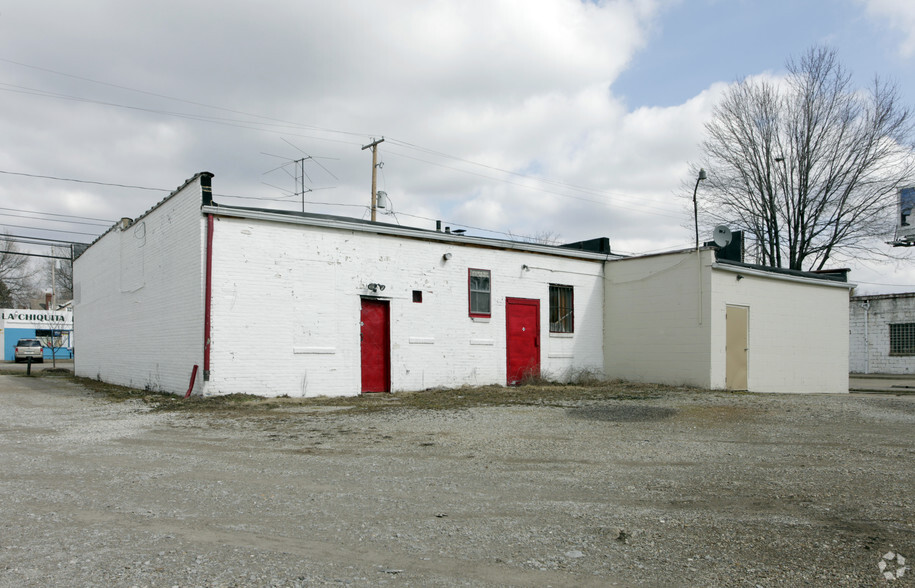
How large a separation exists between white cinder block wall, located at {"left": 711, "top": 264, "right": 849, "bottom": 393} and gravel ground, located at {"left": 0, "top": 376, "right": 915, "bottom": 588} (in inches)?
283

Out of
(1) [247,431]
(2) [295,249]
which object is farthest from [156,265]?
(1) [247,431]

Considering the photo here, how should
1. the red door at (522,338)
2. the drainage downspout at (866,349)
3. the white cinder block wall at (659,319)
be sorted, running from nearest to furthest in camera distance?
the white cinder block wall at (659,319) < the red door at (522,338) < the drainage downspout at (866,349)

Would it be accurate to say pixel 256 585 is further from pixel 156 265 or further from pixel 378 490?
pixel 156 265

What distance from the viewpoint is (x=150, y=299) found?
1579cm

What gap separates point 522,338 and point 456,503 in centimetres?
1265

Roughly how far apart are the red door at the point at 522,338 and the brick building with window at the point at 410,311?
5 centimetres

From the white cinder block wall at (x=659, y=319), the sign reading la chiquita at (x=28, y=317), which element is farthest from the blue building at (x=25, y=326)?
the white cinder block wall at (x=659, y=319)

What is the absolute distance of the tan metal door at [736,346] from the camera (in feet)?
54.3

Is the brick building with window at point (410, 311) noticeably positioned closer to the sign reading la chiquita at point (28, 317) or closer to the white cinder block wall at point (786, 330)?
the white cinder block wall at point (786, 330)

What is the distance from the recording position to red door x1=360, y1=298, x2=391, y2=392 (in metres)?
14.8

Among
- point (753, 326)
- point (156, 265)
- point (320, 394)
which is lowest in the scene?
point (320, 394)

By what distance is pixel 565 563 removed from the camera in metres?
3.88

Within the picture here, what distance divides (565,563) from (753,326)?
608 inches

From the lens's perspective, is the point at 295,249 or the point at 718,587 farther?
the point at 295,249
